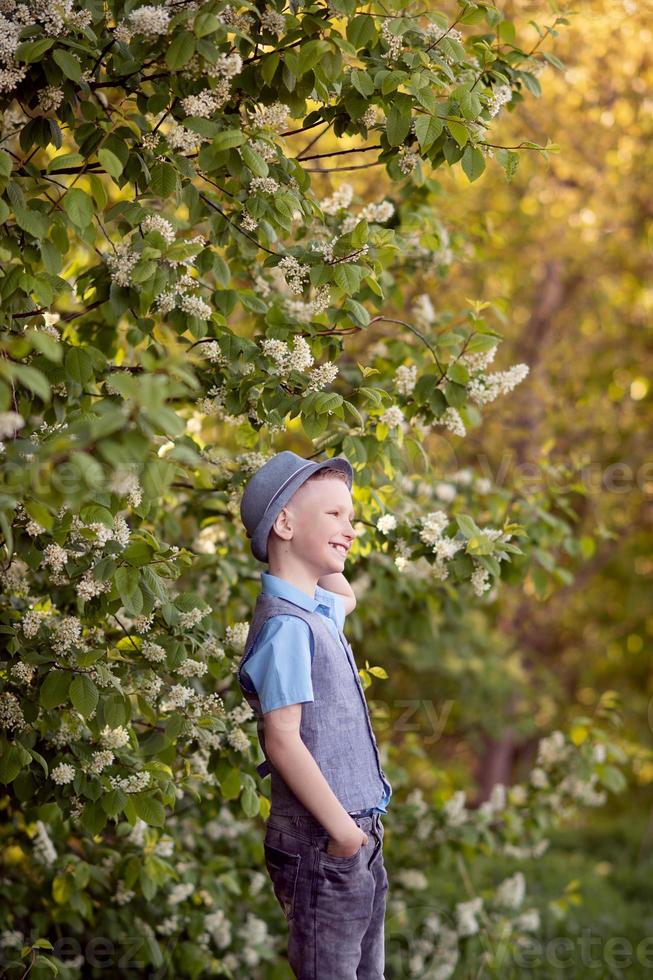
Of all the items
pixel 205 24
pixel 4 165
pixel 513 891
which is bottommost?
pixel 513 891

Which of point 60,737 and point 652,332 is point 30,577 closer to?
point 60,737

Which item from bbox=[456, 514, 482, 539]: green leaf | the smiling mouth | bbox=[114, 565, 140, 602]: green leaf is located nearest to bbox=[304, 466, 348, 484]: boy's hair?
the smiling mouth

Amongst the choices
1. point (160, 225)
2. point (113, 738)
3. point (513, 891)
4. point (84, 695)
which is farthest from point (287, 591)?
point (513, 891)

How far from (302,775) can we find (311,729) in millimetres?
147

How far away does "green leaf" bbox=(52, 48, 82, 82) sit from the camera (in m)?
2.19

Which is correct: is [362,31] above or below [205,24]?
below

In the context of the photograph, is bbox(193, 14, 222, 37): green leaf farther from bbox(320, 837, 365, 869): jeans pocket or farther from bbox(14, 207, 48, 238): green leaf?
bbox(320, 837, 365, 869): jeans pocket

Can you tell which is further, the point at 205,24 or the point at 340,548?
the point at 340,548

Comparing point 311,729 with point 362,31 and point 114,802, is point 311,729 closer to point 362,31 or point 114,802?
point 114,802

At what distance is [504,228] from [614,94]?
3.76 ft

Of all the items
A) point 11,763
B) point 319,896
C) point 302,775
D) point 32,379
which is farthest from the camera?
point 11,763

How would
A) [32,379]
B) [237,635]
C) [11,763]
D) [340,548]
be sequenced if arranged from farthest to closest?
[237,635] → [11,763] → [340,548] → [32,379]

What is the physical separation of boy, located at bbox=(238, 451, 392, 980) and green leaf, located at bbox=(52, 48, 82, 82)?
951mm

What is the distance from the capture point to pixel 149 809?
7.95 ft
